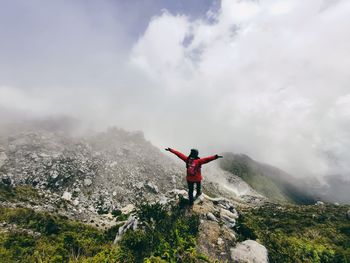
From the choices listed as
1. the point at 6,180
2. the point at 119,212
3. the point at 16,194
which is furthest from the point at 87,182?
the point at 16,194

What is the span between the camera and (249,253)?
15586mm

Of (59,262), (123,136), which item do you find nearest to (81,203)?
(123,136)

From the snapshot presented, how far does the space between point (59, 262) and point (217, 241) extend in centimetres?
1024

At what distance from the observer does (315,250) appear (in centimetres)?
1520

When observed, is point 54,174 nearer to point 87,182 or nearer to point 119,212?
point 87,182

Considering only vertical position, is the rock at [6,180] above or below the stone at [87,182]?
below

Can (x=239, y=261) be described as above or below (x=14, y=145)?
below

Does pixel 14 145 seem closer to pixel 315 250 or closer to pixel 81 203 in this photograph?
pixel 81 203

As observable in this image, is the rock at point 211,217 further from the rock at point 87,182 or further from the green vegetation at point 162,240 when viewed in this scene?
the rock at point 87,182

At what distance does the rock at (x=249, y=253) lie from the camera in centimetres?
1501

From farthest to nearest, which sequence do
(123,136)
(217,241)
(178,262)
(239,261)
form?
(123,136)
(217,241)
(239,261)
(178,262)

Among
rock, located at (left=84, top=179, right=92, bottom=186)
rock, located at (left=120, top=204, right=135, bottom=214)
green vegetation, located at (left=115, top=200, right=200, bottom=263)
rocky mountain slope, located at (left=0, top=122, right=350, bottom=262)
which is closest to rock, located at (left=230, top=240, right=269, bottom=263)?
rocky mountain slope, located at (left=0, top=122, right=350, bottom=262)

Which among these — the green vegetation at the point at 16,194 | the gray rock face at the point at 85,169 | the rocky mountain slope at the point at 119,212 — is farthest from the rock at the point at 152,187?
the green vegetation at the point at 16,194

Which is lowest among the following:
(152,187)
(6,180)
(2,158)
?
(6,180)
